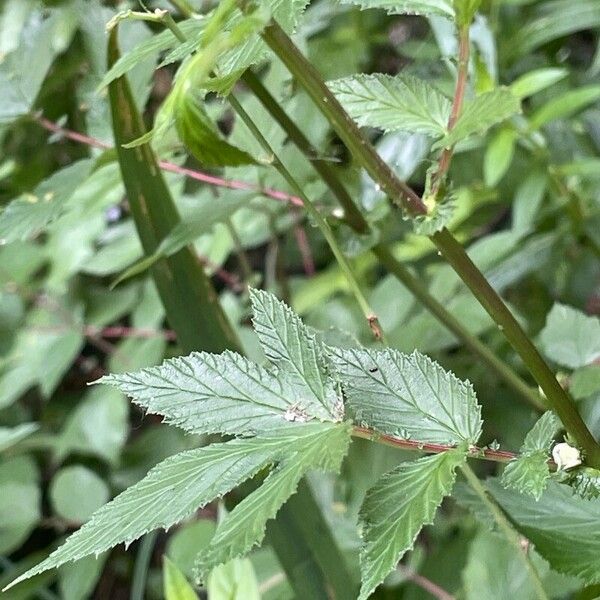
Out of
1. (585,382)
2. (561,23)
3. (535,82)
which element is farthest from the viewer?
(561,23)

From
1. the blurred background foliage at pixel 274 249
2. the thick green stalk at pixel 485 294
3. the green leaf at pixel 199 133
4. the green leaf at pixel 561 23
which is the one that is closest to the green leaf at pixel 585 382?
the blurred background foliage at pixel 274 249

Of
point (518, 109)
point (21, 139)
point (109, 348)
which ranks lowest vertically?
point (109, 348)

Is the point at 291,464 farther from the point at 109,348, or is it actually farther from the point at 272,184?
the point at 109,348

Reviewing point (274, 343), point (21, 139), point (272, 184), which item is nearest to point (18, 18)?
point (21, 139)

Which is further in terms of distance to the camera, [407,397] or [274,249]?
[274,249]

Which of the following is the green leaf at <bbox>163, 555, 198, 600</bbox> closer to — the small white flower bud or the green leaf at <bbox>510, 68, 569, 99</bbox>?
the small white flower bud

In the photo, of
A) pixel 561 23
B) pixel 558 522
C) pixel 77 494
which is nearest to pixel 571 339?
pixel 558 522

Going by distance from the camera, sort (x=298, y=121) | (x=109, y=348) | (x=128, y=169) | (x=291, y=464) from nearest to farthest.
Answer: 1. (x=291, y=464)
2. (x=128, y=169)
3. (x=298, y=121)
4. (x=109, y=348)

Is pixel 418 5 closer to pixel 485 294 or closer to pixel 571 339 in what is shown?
pixel 485 294
